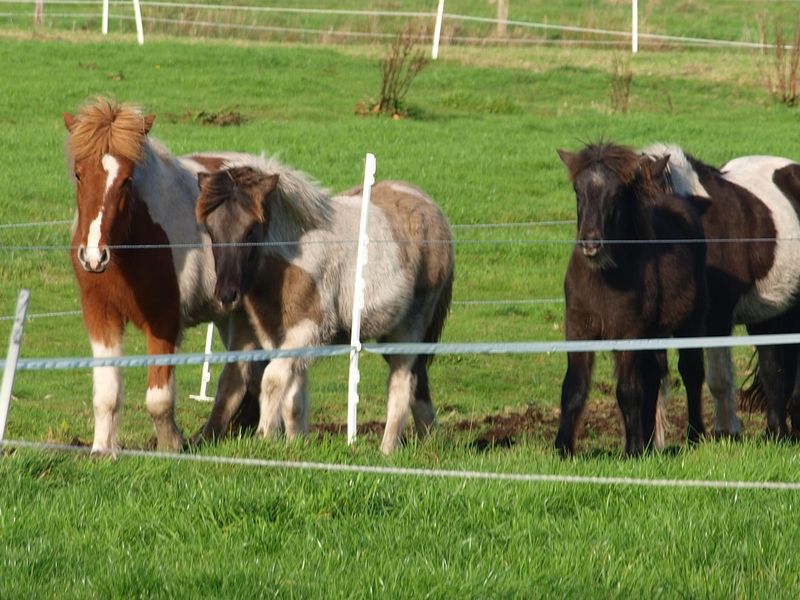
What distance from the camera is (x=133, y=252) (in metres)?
8.77

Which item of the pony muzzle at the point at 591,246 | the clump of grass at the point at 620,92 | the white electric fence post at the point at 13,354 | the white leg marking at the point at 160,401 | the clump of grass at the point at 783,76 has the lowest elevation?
the white leg marking at the point at 160,401

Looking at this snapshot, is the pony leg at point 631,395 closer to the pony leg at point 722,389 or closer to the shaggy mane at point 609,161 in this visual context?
the shaggy mane at point 609,161

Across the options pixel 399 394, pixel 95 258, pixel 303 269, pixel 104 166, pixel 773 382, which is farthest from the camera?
pixel 773 382

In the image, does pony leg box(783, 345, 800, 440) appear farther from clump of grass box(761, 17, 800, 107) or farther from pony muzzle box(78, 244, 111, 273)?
clump of grass box(761, 17, 800, 107)

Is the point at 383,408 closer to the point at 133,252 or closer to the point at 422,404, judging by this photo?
the point at 422,404

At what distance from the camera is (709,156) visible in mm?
20250

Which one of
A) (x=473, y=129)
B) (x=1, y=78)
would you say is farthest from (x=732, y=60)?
(x=1, y=78)

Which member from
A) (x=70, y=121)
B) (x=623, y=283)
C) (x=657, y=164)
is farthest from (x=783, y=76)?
(x=70, y=121)

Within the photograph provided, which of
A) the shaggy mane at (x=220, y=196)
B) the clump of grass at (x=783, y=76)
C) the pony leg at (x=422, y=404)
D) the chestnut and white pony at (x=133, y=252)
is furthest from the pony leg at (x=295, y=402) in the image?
the clump of grass at (x=783, y=76)

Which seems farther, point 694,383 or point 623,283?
point 694,383

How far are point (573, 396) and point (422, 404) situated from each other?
171cm

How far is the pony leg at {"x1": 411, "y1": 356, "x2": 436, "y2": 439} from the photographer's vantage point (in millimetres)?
10422

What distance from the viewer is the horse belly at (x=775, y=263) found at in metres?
10.8

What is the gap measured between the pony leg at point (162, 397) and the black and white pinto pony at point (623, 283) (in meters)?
2.39
